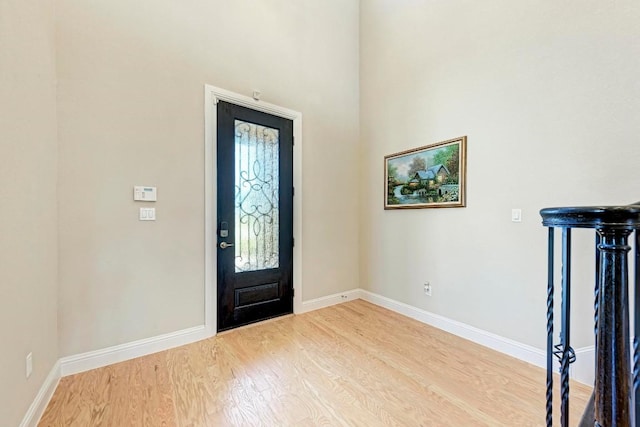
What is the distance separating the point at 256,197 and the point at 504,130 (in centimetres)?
235

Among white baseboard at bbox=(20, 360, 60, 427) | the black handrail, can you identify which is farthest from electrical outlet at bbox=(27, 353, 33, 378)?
the black handrail

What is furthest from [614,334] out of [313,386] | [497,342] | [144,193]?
[144,193]

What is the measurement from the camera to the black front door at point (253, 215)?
2.71 m

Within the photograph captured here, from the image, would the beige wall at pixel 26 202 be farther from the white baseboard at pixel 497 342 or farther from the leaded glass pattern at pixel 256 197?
the white baseboard at pixel 497 342

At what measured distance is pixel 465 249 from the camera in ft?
8.63

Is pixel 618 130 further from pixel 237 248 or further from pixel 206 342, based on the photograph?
pixel 206 342

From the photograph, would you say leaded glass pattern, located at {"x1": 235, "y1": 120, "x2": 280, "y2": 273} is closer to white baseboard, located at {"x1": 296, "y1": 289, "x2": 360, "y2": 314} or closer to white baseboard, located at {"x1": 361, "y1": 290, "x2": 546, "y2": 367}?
white baseboard, located at {"x1": 296, "y1": 289, "x2": 360, "y2": 314}

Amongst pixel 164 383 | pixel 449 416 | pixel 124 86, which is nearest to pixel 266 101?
pixel 124 86

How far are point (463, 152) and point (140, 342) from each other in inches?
129

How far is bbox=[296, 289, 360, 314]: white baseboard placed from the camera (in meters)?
3.29

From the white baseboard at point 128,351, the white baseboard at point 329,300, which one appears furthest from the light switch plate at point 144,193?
the white baseboard at point 329,300

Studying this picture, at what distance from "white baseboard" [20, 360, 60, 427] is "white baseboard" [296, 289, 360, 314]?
2025mm

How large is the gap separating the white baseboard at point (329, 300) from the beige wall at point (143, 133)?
1176 millimetres

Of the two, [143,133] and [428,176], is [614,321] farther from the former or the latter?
[143,133]
